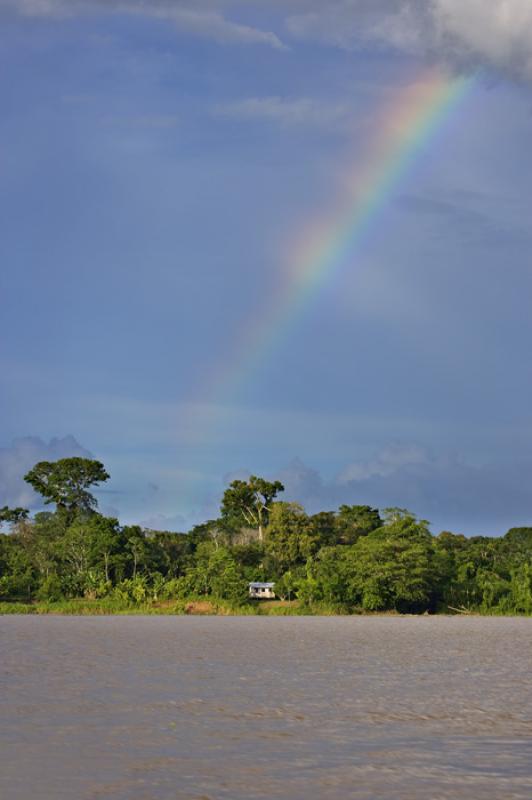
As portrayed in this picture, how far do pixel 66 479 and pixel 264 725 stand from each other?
117344 millimetres

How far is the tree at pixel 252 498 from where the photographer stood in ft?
404

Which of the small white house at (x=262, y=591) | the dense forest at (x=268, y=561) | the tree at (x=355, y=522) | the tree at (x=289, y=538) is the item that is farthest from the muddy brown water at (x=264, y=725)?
the tree at (x=355, y=522)

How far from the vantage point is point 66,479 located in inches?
5241

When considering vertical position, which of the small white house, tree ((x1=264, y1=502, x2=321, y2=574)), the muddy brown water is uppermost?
tree ((x1=264, y1=502, x2=321, y2=574))

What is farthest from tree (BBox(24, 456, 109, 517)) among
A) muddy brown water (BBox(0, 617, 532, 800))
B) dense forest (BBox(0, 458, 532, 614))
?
muddy brown water (BBox(0, 617, 532, 800))

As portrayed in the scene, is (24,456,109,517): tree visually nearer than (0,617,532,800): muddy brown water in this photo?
No

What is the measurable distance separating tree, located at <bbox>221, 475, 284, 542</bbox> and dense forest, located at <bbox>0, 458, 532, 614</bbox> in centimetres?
14

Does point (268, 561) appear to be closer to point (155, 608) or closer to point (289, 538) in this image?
point (289, 538)

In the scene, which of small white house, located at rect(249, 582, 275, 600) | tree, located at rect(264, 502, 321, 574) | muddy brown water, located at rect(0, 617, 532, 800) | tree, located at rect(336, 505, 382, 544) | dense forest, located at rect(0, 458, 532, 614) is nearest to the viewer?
muddy brown water, located at rect(0, 617, 532, 800)

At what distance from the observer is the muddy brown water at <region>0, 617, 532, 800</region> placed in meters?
12.8

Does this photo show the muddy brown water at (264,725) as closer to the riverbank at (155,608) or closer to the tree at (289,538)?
the riverbank at (155,608)

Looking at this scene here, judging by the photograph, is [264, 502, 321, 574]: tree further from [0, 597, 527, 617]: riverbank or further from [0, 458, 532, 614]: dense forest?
[0, 597, 527, 617]: riverbank

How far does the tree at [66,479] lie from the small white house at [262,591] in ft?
116

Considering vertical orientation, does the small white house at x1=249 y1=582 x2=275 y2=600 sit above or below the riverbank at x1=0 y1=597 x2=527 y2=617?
above
